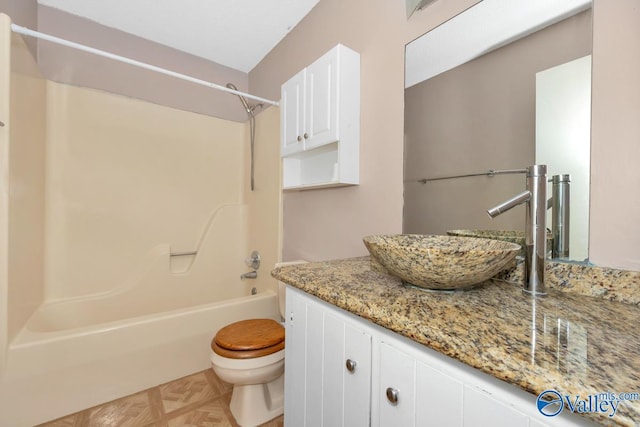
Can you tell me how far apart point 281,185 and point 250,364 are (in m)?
1.22

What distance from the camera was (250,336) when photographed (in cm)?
137

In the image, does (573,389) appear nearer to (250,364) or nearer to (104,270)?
(250,364)

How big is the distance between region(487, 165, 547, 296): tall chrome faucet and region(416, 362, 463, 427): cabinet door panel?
1.41 feet

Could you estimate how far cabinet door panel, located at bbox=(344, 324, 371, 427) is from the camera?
0.67m

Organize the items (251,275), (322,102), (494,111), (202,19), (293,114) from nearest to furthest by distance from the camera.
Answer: (494,111), (322,102), (293,114), (202,19), (251,275)

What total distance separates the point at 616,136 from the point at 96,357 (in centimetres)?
229

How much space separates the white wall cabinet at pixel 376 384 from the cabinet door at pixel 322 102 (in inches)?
34.8

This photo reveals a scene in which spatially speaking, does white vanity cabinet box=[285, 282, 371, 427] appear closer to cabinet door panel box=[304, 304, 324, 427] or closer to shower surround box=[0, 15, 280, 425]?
cabinet door panel box=[304, 304, 324, 427]

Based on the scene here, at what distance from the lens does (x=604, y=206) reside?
754 mm

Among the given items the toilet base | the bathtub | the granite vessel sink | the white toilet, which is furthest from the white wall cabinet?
the bathtub

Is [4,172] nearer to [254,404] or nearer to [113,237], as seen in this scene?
[113,237]

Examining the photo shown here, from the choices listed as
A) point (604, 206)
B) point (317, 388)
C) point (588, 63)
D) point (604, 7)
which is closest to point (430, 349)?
point (317, 388)

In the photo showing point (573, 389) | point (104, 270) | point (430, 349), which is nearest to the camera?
point (573, 389)

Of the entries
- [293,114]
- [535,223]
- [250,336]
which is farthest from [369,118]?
[250,336]
